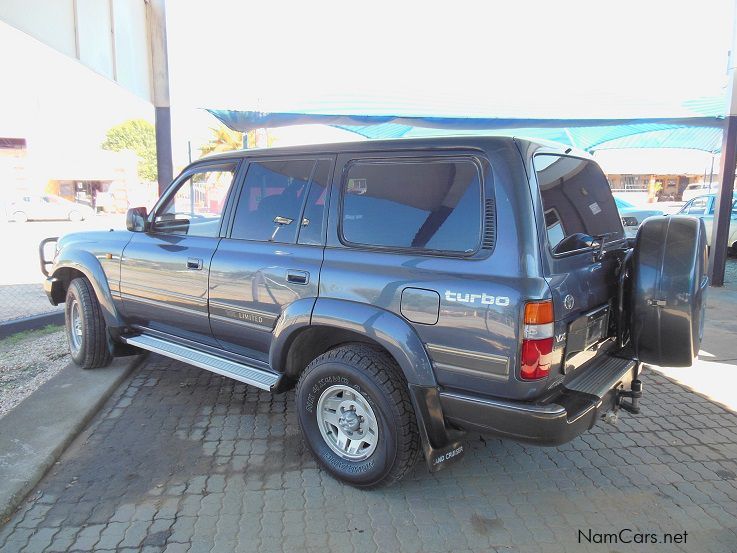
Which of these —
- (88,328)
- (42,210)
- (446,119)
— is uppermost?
(446,119)

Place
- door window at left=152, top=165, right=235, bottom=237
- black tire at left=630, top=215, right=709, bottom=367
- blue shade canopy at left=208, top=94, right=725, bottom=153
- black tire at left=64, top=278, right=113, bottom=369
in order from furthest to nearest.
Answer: blue shade canopy at left=208, top=94, right=725, bottom=153, black tire at left=64, top=278, right=113, bottom=369, door window at left=152, top=165, right=235, bottom=237, black tire at left=630, top=215, right=709, bottom=367

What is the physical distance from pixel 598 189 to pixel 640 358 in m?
1.15

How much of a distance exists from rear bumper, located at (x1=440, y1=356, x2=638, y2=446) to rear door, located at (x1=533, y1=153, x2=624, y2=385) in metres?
0.13

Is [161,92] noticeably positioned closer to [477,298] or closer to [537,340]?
[477,298]

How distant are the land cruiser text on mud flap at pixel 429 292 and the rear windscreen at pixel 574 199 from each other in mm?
17

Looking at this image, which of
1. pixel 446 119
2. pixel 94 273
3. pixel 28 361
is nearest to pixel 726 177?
pixel 446 119

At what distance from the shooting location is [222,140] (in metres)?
30.6

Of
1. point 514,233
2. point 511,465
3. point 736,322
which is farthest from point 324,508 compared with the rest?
point 736,322

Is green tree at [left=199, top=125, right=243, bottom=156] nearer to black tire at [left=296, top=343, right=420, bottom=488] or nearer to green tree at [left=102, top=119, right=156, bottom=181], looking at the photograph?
black tire at [left=296, top=343, right=420, bottom=488]

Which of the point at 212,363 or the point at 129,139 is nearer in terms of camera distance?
the point at 212,363

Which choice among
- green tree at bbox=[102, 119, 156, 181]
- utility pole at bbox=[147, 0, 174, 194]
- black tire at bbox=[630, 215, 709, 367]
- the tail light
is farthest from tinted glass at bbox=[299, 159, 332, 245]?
green tree at bbox=[102, 119, 156, 181]

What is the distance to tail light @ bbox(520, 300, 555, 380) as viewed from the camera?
2.30m

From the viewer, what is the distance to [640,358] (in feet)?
9.80

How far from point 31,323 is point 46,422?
3.14 metres
